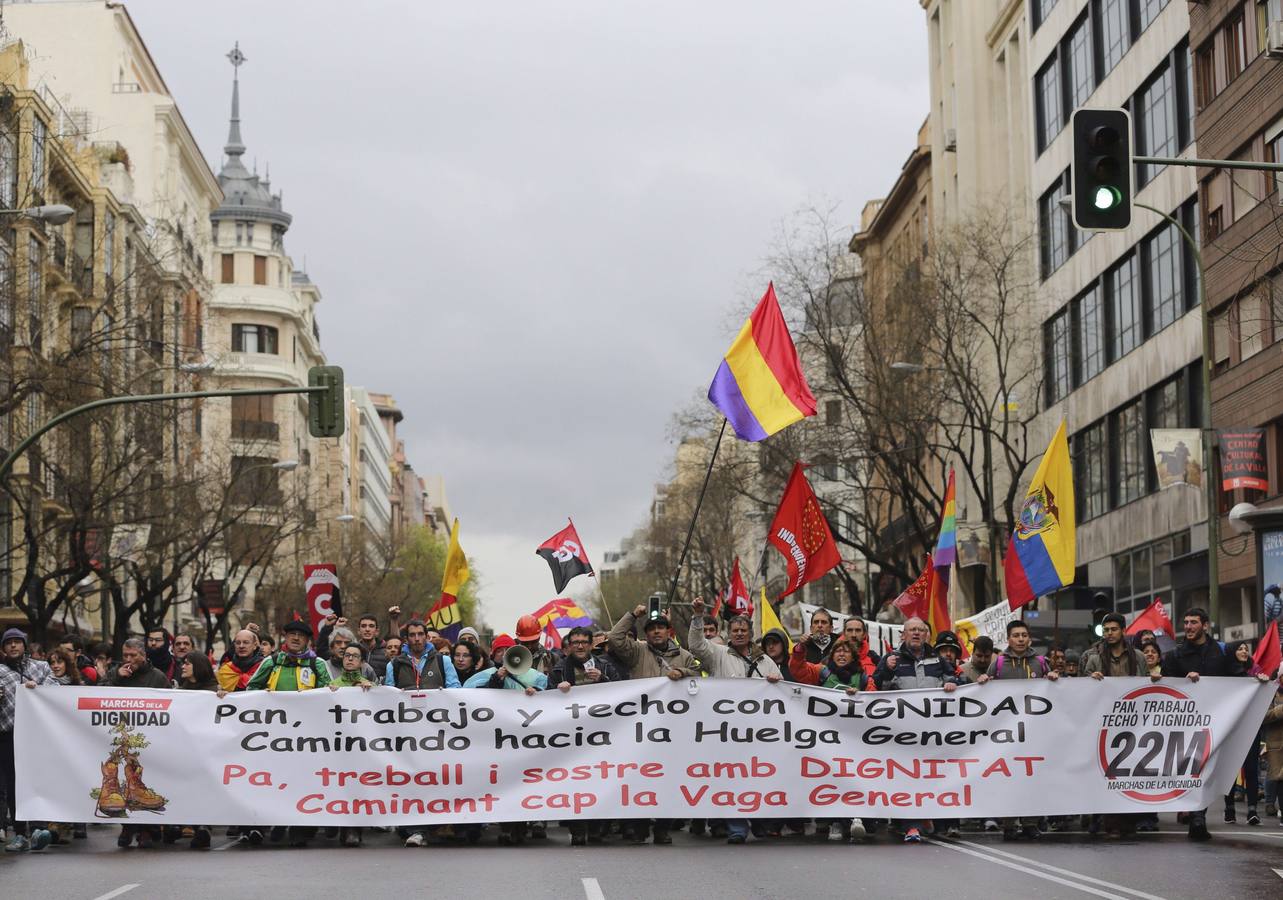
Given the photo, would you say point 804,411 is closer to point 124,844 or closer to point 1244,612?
point 124,844

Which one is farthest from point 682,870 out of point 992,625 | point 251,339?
point 251,339

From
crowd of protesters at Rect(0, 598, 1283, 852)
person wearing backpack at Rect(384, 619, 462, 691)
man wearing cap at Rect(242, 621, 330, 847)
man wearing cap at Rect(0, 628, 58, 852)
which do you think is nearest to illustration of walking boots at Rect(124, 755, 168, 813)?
crowd of protesters at Rect(0, 598, 1283, 852)

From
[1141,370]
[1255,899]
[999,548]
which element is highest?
[1141,370]

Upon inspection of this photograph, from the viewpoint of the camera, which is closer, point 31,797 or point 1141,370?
point 31,797

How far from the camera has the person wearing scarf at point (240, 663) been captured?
17.2 meters

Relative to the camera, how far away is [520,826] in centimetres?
1620

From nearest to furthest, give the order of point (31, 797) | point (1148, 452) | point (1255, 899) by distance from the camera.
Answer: point (1255, 899), point (31, 797), point (1148, 452)

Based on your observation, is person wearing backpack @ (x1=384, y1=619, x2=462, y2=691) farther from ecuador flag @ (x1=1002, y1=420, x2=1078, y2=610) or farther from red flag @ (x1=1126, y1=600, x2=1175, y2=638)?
red flag @ (x1=1126, y1=600, x2=1175, y2=638)

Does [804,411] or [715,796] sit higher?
[804,411]

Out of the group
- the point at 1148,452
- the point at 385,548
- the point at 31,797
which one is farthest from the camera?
the point at 385,548

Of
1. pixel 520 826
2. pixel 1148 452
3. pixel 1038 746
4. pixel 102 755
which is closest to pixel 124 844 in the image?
pixel 102 755

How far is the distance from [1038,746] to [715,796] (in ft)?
8.22

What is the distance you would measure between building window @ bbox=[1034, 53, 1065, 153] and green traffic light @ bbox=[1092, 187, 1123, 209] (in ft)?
124

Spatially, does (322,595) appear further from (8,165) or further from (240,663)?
(8,165)
